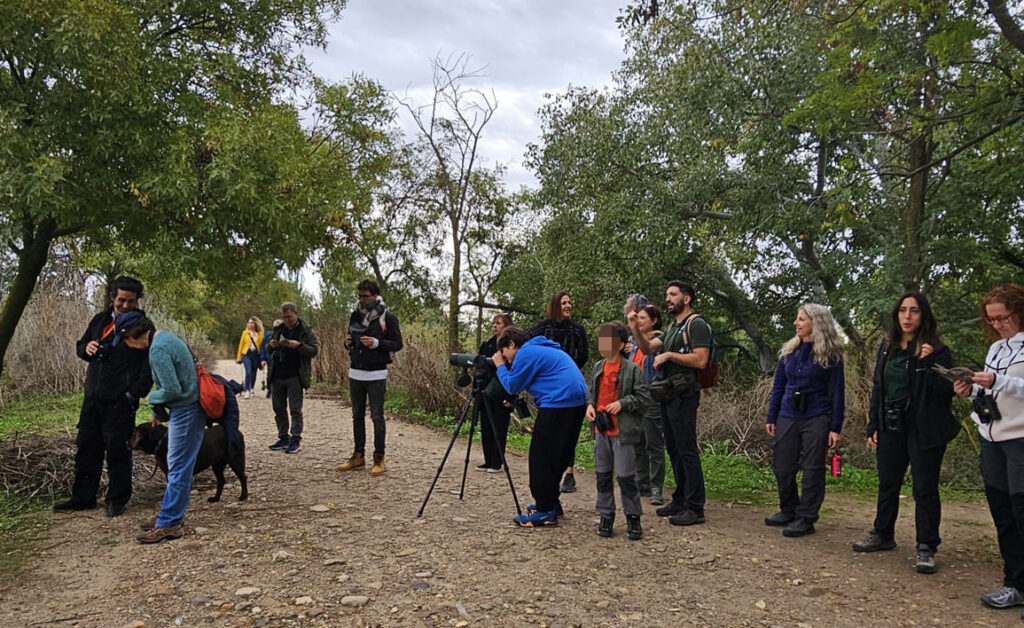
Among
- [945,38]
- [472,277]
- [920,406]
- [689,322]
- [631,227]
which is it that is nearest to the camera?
[920,406]

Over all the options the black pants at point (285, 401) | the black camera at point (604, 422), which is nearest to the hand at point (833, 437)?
the black camera at point (604, 422)

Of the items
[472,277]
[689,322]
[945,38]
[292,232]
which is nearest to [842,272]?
[945,38]

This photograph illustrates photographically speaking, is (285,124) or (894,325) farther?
(285,124)

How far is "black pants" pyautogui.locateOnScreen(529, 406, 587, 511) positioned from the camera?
5242 mm

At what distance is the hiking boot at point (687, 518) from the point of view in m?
5.38

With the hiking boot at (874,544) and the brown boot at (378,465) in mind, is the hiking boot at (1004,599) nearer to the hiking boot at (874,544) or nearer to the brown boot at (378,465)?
the hiking boot at (874,544)

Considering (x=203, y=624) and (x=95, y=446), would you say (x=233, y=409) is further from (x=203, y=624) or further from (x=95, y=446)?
(x=203, y=624)

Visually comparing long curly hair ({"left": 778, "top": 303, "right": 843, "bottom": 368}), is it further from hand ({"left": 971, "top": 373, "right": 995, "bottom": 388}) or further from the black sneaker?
the black sneaker

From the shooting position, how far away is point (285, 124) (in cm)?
644

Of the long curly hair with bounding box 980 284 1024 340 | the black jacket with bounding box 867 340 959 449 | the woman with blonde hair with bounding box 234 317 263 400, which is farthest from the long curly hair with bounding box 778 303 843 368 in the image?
the woman with blonde hair with bounding box 234 317 263 400

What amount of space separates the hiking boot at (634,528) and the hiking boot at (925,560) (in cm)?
181

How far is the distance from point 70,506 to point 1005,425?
6.86m

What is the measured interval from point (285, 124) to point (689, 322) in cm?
424

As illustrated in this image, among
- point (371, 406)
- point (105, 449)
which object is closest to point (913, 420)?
point (371, 406)
